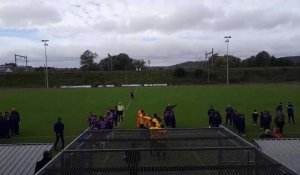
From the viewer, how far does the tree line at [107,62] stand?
136 m

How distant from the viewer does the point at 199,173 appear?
8.15 meters

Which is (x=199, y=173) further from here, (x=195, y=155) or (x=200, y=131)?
(x=200, y=131)

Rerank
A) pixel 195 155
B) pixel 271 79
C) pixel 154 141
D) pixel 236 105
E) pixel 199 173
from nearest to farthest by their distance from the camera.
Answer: pixel 199 173
pixel 195 155
pixel 154 141
pixel 236 105
pixel 271 79

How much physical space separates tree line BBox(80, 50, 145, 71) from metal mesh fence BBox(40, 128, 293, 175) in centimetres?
12262

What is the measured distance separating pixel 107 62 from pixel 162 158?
13406cm

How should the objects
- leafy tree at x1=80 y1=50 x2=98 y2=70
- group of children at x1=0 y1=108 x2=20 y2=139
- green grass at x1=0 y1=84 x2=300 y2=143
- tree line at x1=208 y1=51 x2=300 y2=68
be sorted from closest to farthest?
group of children at x1=0 y1=108 x2=20 y2=139 → green grass at x1=0 y1=84 x2=300 y2=143 → tree line at x1=208 y1=51 x2=300 y2=68 → leafy tree at x1=80 y1=50 x2=98 y2=70

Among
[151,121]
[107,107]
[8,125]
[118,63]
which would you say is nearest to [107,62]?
[118,63]

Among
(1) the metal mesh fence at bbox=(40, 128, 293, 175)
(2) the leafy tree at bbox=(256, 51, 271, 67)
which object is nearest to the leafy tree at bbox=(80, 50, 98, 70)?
(2) the leafy tree at bbox=(256, 51, 271, 67)

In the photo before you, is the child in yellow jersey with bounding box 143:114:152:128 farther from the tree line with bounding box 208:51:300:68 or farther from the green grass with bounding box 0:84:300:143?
the tree line with bounding box 208:51:300:68

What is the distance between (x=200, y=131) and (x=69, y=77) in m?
92.8

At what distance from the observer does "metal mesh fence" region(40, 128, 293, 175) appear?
7973 millimetres

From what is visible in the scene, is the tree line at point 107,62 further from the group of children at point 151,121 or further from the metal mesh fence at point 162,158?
the metal mesh fence at point 162,158

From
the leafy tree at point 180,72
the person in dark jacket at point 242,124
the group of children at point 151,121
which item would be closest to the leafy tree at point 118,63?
the leafy tree at point 180,72

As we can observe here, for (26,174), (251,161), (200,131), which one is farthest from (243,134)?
(251,161)
